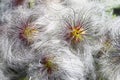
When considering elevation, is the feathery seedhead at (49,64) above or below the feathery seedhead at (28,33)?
below

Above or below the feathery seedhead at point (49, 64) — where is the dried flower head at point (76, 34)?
above

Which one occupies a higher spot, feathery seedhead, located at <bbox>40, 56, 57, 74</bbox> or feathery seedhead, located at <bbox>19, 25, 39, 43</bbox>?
feathery seedhead, located at <bbox>19, 25, 39, 43</bbox>

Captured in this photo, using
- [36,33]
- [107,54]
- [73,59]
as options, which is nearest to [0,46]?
[36,33]

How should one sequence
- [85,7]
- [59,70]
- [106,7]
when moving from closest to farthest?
[59,70] → [85,7] → [106,7]

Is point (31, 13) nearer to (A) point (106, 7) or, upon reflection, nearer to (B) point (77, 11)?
(B) point (77, 11)

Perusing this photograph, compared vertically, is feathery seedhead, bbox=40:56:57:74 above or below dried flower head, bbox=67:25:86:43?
below
